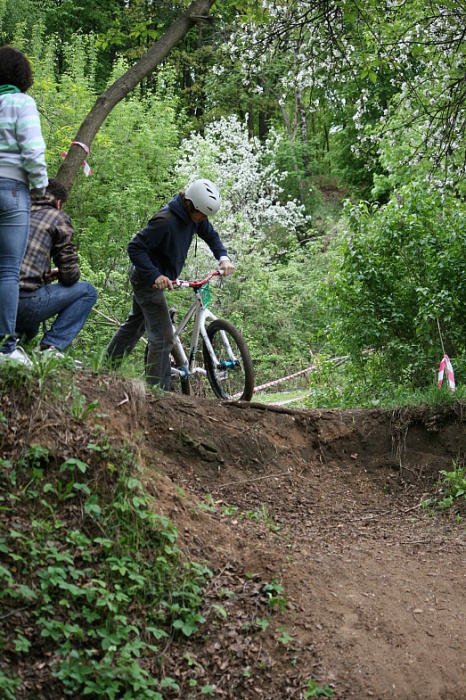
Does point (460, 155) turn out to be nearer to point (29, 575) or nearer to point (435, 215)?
point (435, 215)

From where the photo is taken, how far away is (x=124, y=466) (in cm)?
475

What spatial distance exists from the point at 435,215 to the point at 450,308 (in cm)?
121

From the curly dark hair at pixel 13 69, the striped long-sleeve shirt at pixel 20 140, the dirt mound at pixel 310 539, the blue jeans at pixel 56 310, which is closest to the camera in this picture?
the dirt mound at pixel 310 539

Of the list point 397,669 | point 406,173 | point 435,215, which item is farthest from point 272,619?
point 406,173

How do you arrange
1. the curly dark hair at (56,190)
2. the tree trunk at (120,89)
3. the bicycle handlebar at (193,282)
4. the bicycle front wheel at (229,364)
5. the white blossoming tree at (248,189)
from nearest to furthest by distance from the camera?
the curly dark hair at (56,190), the bicycle handlebar at (193,282), the bicycle front wheel at (229,364), the tree trunk at (120,89), the white blossoming tree at (248,189)

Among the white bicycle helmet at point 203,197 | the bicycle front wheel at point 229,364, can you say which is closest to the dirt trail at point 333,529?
the bicycle front wheel at point 229,364

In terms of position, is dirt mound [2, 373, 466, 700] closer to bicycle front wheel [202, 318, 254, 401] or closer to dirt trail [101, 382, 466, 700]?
dirt trail [101, 382, 466, 700]

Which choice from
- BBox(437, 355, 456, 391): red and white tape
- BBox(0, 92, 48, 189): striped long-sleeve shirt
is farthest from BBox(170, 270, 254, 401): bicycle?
BBox(0, 92, 48, 189): striped long-sleeve shirt

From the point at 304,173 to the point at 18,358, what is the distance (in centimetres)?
2774

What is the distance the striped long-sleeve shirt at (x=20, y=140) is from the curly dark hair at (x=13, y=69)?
12cm

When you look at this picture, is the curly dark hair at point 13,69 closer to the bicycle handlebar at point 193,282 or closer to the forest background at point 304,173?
the forest background at point 304,173

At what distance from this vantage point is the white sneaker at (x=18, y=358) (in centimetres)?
489

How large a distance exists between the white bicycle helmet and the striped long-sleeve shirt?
1.74 m

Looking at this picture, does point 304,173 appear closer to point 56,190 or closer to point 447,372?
point 447,372
